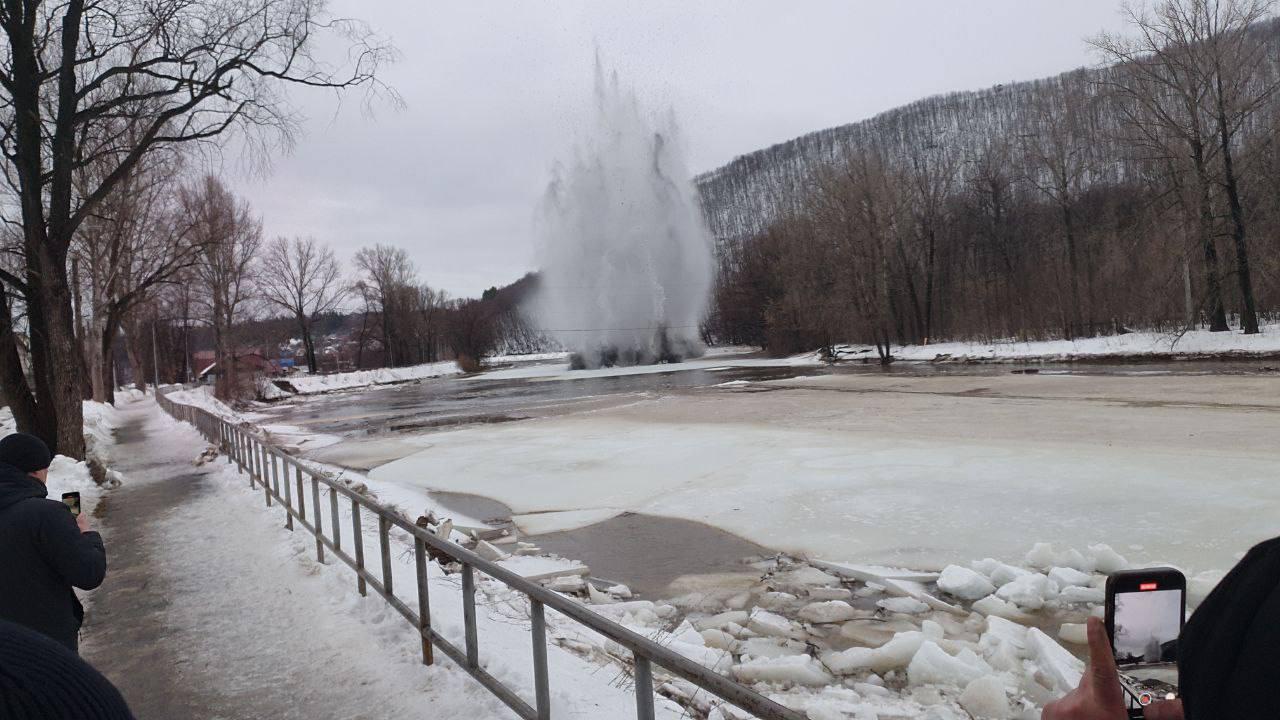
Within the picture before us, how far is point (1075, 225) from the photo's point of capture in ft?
191

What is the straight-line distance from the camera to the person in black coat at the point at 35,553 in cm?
356

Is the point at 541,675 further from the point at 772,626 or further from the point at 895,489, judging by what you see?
the point at 895,489

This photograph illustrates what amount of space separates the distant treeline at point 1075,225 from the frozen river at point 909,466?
15.2 metres

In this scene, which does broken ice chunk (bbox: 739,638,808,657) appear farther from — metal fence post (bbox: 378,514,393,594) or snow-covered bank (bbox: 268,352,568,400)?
snow-covered bank (bbox: 268,352,568,400)

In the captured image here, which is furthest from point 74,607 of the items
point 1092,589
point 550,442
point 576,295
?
point 576,295

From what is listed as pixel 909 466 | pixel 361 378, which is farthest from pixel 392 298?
pixel 909 466

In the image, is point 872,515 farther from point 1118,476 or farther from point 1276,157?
point 1276,157

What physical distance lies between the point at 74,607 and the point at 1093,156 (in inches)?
2403

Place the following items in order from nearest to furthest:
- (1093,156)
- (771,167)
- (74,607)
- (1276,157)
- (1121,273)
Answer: (74,607) → (1276,157) → (1121,273) → (1093,156) → (771,167)

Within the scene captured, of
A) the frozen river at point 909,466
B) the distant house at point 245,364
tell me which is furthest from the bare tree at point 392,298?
the frozen river at point 909,466

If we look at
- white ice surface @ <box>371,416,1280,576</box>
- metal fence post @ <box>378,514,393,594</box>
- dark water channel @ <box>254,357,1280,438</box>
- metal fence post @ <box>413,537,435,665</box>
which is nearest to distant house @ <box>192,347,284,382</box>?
dark water channel @ <box>254,357,1280,438</box>

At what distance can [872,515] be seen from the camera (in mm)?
9703

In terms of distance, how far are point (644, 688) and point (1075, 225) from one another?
2577 inches

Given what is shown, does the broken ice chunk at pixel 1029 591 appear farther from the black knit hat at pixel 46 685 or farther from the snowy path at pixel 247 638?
the black knit hat at pixel 46 685
